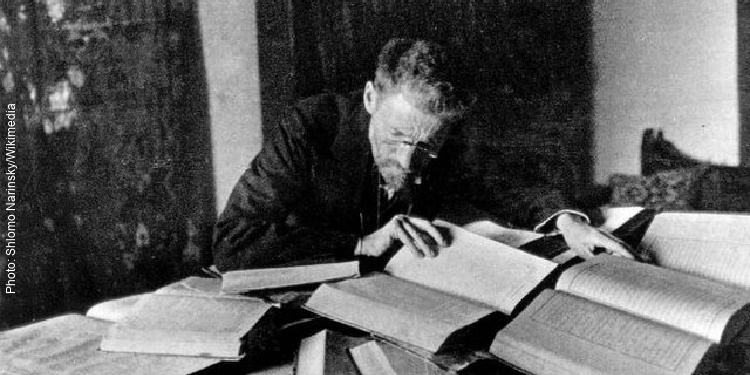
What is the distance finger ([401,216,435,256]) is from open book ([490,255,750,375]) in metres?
0.24

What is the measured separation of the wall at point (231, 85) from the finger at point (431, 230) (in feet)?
1.21

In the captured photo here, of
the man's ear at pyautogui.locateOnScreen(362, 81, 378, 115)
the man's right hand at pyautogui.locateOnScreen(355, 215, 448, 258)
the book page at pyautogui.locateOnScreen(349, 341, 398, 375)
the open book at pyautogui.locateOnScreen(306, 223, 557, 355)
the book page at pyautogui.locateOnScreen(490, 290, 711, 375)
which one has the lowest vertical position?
the book page at pyautogui.locateOnScreen(349, 341, 398, 375)

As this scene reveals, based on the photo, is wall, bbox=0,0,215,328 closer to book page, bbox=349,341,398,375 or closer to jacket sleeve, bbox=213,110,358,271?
jacket sleeve, bbox=213,110,358,271

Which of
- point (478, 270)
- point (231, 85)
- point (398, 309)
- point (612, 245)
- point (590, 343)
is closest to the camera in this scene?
point (590, 343)

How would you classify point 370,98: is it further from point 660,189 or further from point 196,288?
point 660,189

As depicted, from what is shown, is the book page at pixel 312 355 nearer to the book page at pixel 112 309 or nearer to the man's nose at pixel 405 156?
the book page at pixel 112 309

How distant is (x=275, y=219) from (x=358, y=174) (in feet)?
0.68

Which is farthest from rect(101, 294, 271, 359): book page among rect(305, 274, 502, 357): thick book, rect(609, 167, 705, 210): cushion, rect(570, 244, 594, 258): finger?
rect(609, 167, 705, 210): cushion

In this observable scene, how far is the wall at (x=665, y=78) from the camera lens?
1224mm

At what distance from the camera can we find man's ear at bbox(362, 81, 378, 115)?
4.26 feet

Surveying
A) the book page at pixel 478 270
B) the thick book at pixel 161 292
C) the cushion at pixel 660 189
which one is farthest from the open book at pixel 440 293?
the cushion at pixel 660 189

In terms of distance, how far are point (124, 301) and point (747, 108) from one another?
1.26m

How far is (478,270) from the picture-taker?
99 cm

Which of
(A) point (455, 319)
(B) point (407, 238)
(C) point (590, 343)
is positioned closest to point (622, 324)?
(C) point (590, 343)
